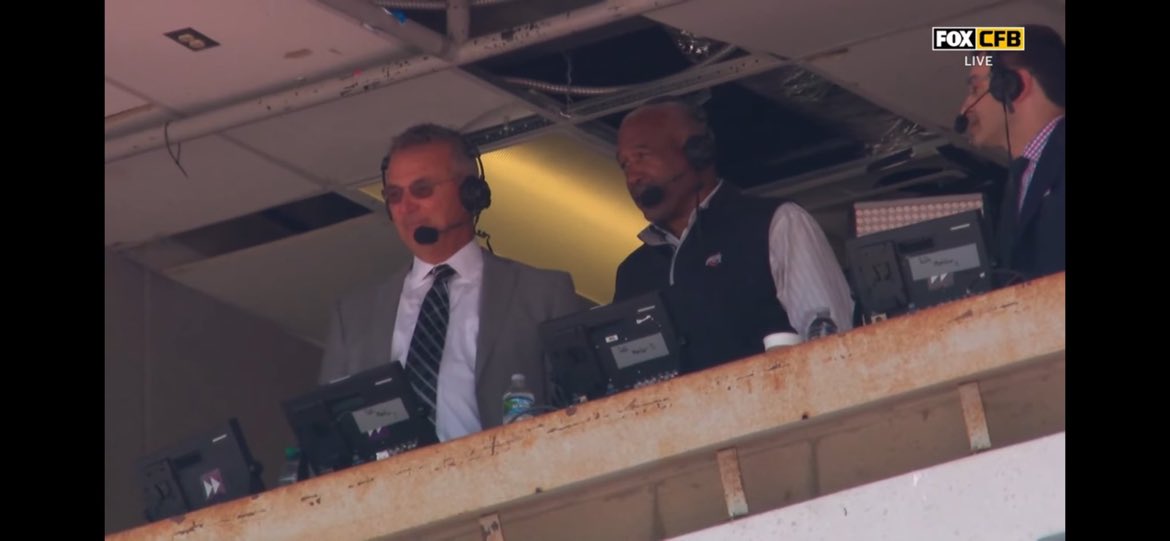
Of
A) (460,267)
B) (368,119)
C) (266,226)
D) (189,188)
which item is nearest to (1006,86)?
(460,267)

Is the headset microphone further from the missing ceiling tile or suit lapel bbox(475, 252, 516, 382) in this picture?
the missing ceiling tile

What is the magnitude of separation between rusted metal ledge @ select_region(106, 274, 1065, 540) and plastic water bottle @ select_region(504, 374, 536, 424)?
151mm

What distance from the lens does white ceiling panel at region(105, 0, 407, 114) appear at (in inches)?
231

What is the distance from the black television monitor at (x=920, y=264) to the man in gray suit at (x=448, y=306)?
959 mm

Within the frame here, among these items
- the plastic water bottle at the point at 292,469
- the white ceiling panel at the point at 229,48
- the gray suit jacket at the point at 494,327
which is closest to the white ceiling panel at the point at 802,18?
the white ceiling panel at the point at 229,48

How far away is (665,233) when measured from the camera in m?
5.62

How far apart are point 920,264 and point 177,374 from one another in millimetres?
3659

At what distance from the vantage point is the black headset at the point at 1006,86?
5113mm

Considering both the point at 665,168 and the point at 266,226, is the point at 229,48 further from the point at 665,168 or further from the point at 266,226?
the point at 266,226

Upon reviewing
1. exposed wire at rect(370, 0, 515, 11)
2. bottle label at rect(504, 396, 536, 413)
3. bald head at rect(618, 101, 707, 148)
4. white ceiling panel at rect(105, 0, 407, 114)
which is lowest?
bottle label at rect(504, 396, 536, 413)

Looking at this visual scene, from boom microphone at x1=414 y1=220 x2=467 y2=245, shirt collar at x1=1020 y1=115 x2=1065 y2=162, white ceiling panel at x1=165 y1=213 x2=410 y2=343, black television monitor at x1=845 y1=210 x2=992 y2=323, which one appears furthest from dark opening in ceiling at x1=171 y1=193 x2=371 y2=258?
black television monitor at x1=845 y1=210 x2=992 y2=323

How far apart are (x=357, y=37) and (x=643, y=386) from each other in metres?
1.92
